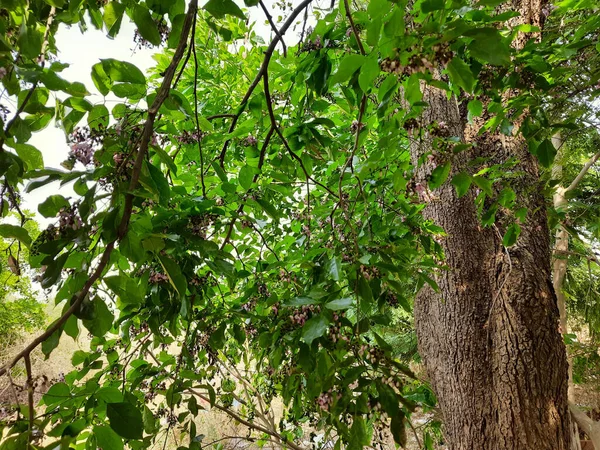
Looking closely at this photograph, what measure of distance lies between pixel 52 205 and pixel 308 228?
601 millimetres

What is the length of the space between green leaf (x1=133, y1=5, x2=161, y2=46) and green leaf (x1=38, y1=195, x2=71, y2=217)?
23 centimetres

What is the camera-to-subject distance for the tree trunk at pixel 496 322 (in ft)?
3.69

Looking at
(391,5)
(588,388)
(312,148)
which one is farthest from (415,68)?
(588,388)

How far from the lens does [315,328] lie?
0.52 metres

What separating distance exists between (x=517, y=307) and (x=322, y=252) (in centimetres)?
71

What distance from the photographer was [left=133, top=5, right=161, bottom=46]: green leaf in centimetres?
50

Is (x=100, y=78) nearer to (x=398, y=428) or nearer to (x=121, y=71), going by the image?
(x=121, y=71)

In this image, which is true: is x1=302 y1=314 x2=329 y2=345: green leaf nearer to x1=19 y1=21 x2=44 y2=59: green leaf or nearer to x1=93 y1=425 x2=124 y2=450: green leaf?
x1=93 y1=425 x2=124 y2=450: green leaf

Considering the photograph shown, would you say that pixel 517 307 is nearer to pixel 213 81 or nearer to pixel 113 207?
pixel 113 207

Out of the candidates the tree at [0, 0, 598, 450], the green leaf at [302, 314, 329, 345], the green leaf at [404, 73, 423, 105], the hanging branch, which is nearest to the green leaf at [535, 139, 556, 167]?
the tree at [0, 0, 598, 450]

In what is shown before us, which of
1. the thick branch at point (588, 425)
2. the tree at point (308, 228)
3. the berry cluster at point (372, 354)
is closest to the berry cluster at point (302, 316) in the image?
the tree at point (308, 228)

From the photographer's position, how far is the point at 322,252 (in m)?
0.86

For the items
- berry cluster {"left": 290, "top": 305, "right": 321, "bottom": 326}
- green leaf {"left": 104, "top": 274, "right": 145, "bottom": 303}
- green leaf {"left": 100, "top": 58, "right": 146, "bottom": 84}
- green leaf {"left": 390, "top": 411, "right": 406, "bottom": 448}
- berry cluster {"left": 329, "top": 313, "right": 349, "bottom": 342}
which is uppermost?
green leaf {"left": 100, "top": 58, "right": 146, "bottom": 84}

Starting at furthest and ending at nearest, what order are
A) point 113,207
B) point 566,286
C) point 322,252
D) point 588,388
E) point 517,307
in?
point 588,388
point 566,286
point 517,307
point 322,252
point 113,207
